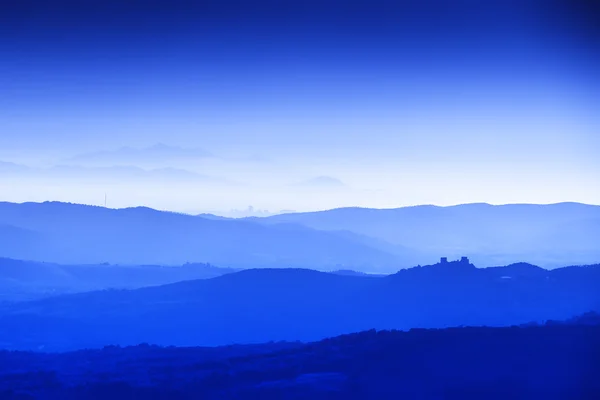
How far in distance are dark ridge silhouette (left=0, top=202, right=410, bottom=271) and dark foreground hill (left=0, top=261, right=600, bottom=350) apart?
978 inches

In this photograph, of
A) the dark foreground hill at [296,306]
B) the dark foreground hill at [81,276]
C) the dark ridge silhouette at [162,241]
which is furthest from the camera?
the dark ridge silhouette at [162,241]

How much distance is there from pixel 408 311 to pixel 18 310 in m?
22.8

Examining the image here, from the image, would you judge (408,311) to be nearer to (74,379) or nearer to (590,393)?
(74,379)

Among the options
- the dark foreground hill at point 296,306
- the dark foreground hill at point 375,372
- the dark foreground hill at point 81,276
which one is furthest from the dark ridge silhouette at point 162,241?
the dark foreground hill at point 375,372

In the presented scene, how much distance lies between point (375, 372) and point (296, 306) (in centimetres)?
2065

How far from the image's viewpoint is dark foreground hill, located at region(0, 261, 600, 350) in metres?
26.5

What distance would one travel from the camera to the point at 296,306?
3275 centimetres

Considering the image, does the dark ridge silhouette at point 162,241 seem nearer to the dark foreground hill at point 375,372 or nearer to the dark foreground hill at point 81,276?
the dark foreground hill at point 81,276

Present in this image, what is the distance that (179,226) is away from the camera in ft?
289

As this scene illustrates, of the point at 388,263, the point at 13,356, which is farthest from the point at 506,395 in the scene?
the point at 388,263

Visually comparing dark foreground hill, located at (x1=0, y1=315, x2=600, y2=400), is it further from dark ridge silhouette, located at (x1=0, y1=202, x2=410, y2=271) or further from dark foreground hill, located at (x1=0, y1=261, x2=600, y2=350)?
dark ridge silhouette, located at (x1=0, y1=202, x2=410, y2=271)

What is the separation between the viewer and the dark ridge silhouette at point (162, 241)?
6775 centimetres

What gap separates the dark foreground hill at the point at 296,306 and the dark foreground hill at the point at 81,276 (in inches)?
344

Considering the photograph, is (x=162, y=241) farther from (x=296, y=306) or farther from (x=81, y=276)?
(x=296, y=306)
